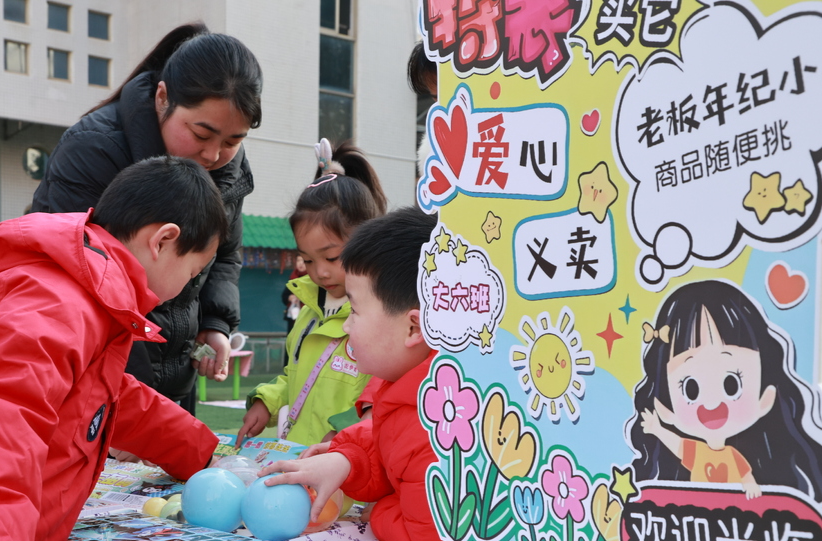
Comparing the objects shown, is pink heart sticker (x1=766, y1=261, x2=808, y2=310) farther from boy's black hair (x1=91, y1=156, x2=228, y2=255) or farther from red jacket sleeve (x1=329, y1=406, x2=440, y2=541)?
boy's black hair (x1=91, y1=156, x2=228, y2=255)

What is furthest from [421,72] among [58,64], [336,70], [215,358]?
[58,64]

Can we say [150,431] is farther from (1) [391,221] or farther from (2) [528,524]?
(2) [528,524]

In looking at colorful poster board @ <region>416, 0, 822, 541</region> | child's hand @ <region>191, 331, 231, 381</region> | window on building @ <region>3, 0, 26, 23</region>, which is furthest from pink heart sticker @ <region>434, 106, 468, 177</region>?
window on building @ <region>3, 0, 26, 23</region>

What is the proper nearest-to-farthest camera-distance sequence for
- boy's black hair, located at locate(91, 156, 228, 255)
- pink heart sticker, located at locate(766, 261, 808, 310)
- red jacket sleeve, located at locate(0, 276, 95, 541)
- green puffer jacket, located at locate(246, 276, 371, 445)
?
1. pink heart sticker, located at locate(766, 261, 808, 310)
2. red jacket sleeve, located at locate(0, 276, 95, 541)
3. boy's black hair, located at locate(91, 156, 228, 255)
4. green puffer jacket, located at locate(246, 276, 371, 445)

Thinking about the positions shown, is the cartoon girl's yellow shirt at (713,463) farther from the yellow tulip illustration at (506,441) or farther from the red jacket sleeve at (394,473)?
the red jacket sleeve at (394,473)

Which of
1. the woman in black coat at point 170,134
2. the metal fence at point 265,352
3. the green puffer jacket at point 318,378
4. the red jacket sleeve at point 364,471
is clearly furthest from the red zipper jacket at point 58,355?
the metal fence at point 265,352

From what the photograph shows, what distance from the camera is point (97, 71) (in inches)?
459

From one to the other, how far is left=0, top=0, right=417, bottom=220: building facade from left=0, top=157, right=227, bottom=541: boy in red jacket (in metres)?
8.75

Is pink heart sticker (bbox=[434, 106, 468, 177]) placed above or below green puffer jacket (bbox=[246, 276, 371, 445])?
above

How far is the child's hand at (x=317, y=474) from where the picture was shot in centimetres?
117

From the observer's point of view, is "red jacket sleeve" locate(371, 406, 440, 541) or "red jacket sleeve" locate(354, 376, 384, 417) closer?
"red jacket sleeve" locate(371, 406, 440, 541)

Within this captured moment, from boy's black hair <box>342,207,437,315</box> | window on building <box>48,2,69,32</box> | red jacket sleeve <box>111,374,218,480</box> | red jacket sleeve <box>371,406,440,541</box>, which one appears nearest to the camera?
red jacket sleeve <box>371,406,440,541</box>

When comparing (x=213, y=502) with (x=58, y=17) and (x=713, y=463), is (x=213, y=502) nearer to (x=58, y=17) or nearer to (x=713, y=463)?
(x=713, y=463)

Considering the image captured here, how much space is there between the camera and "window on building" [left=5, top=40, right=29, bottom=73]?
432 inches
